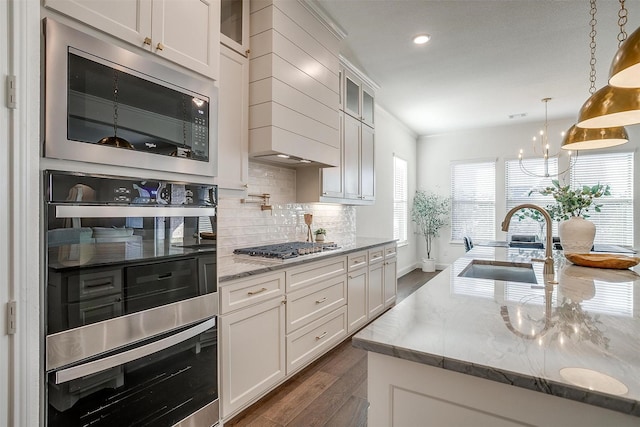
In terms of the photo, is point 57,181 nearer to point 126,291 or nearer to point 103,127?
point 103,127

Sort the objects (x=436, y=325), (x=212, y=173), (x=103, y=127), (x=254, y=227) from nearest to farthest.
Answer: (x=436, y=325), (x=103, y=127), (x=212, y=173), (x=254, y=227)

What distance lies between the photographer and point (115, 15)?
4.42 ft

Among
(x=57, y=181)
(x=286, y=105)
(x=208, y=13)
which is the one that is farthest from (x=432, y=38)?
(x=57, y=181)

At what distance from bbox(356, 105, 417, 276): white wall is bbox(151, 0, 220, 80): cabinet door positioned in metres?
3.31

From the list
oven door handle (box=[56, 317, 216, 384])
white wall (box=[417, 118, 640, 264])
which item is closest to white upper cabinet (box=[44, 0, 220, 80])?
oven door handle (box=[56, 317, 216, 384])

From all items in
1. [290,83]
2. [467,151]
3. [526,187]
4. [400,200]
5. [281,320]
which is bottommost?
[281,320]

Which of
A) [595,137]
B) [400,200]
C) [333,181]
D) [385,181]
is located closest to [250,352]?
[333,181]

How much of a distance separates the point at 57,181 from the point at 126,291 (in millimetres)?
503

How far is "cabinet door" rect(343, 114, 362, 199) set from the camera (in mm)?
3670

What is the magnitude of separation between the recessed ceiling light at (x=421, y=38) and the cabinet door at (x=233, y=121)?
5.77 ft

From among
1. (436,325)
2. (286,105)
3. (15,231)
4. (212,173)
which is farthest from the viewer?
(286,105)

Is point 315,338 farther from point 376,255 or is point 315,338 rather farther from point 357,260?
point 376,255

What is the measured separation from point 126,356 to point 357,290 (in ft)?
7.51

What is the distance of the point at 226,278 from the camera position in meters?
1.83
